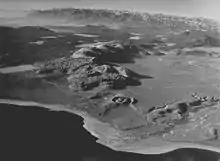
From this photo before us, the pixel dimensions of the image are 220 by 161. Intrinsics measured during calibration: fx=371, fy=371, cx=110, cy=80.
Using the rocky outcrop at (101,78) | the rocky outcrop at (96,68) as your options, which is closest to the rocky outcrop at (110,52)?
the rocky outcrop at (96,68)

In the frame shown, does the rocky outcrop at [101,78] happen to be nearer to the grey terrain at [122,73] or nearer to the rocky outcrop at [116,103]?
the grey terrain at [122,73]

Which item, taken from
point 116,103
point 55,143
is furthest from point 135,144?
point 116,103

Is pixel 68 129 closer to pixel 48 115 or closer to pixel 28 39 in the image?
pixel 48 115

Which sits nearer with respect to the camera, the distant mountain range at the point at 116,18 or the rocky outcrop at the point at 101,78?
the rocky outcrop at the point at 101,78

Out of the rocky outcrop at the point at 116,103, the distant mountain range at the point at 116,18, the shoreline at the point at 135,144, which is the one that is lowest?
the shoreline at the point at 135,144

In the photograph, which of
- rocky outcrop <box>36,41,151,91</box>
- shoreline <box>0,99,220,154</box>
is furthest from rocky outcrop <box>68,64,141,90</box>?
shoreline <box>0,99,220,154</box>

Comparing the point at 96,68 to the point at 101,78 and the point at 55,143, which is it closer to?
the point at 101,78

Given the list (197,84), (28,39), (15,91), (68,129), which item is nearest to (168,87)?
(197,84)
